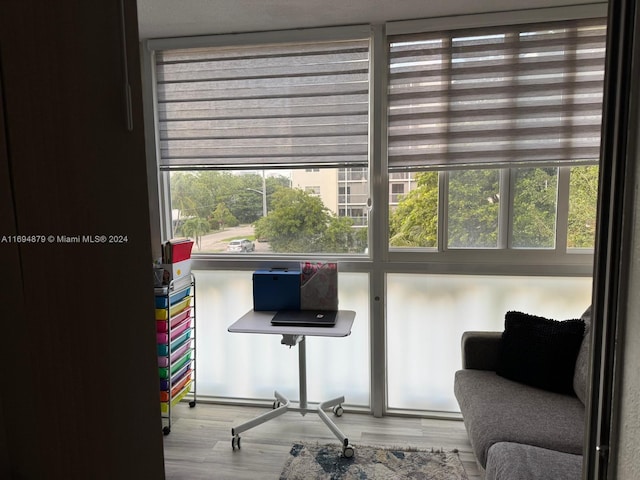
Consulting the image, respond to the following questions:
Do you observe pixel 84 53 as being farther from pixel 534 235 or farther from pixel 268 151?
pixel 534 235

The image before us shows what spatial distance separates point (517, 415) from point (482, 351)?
0.55 metres

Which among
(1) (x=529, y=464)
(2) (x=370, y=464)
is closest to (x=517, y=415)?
(1) (x=529, y=464)

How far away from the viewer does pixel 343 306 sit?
3031 mm

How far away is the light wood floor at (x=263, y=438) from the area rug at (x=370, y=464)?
2.4 inches

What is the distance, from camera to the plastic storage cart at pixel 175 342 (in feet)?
8.95

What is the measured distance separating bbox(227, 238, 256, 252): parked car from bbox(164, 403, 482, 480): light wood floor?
114 centimetres

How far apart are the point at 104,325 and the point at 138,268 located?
0.41 feet

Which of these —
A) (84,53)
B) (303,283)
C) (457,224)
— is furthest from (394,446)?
(84,53)

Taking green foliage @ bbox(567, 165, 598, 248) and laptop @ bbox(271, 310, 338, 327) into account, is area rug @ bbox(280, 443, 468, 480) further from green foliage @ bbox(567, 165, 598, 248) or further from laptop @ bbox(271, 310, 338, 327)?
green foliage @ bbox(567, 165, 598, 248)

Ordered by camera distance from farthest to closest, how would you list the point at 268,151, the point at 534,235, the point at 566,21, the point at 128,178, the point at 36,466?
the point at 268,151 → the point at 534,235 → the point at 566,21 → the point at 128,178 → the point at 36,466

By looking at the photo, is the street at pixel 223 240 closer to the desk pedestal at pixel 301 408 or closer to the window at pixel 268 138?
the window at pixel 268 138

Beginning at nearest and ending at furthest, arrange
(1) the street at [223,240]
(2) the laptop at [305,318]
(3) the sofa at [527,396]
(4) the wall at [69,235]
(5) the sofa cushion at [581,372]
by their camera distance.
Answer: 1. (4) the wall at [69,235]
2. (3) the sofa at [527,396]
3. (5) the sofa cushion at [581,372]
4. (2) the laptop at [305,318]
5. (1) the street at [223,240]

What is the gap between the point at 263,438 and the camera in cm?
268

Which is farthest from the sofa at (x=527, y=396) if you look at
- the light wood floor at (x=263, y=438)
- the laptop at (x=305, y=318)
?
the laptop at (x=305, y=318)
